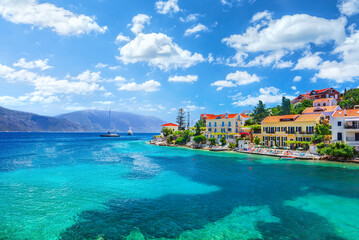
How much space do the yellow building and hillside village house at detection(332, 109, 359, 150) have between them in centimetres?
558

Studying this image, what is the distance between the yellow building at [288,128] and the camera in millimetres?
47875

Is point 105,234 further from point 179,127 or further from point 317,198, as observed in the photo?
point 179,127

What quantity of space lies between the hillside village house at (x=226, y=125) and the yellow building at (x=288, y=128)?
865 cm

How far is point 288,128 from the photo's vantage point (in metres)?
51.2

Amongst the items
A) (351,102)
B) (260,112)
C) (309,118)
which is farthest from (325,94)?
(309,118)

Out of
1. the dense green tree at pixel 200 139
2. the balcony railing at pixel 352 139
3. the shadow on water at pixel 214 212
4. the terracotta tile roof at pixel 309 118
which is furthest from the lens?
the dense green tree at pixel 200 139

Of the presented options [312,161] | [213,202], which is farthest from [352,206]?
[312,161]

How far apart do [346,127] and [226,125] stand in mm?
31974

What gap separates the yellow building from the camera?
47875mm

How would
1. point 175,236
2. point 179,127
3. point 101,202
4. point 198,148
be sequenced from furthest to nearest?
point 179,127 < point 198,148 < point 101,202 < point 175,236

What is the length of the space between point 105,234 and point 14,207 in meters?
9.72

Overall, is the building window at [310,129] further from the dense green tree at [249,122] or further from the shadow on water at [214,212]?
the shadow on water at [214,212]

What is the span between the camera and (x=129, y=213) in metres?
15.5

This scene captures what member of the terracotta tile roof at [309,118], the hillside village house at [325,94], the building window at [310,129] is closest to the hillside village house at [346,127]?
the building window at [310,129]
